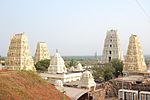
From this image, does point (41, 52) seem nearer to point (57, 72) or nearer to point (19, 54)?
point (19, 54)

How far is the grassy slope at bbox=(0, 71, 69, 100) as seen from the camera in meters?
17.5

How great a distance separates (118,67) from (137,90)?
21351 millimetres

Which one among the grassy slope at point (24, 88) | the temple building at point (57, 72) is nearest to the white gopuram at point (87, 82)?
the temple building at point (57, 72)

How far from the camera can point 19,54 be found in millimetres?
42562

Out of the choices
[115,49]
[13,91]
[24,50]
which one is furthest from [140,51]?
[13,91]

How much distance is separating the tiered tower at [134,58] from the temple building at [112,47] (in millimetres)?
10601

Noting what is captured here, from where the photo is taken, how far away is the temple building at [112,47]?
5553 cm

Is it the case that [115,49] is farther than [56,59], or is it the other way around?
[115,49]

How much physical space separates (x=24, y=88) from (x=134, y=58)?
28.0 m

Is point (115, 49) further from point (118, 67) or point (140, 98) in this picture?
point (140, 98)

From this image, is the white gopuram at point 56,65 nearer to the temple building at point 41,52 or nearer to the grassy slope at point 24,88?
the temple building at point 41,52

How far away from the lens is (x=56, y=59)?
43.9 metres

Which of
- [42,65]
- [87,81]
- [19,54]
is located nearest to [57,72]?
[19,54]

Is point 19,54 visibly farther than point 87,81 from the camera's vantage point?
Yes
